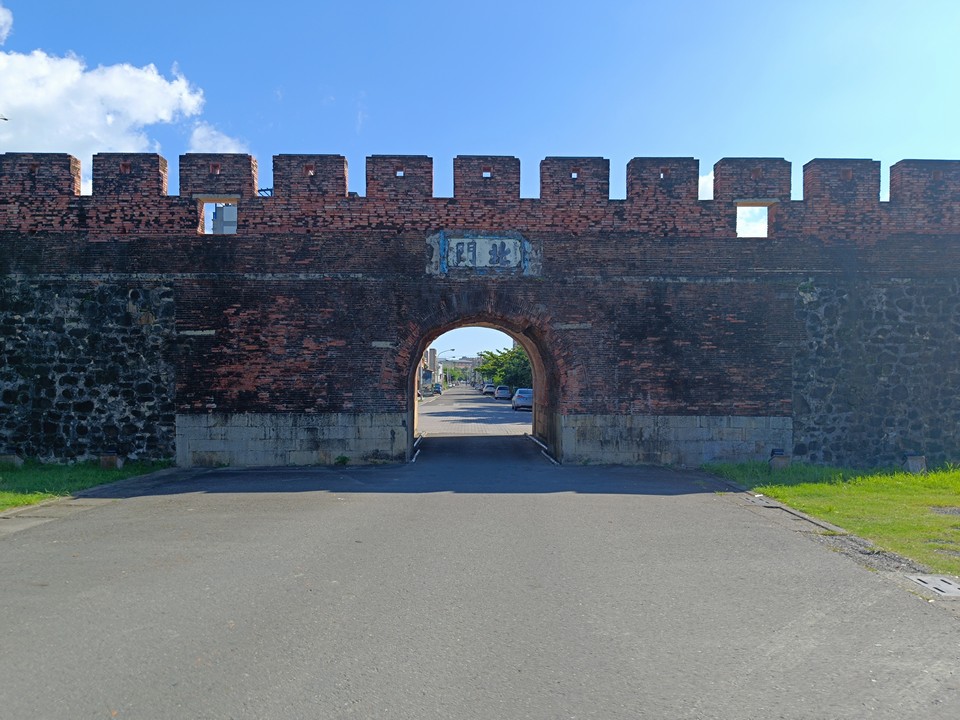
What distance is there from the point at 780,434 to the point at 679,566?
844 cm

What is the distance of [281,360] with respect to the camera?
45.3 ft

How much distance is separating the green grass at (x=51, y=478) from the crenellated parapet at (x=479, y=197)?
15.1ft

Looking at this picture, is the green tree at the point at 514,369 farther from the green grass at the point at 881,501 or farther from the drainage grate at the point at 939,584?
the drainage grate at the point at 939,584

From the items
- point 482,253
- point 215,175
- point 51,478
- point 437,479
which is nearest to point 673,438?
point 437,479

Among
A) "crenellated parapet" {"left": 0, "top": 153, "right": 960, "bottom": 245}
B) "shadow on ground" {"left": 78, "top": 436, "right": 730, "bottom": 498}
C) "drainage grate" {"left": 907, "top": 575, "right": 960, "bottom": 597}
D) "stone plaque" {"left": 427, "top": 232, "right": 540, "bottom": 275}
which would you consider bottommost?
"shadow on ground" {"left": 78, "top": 436, "right": 730, "bottom": 498}

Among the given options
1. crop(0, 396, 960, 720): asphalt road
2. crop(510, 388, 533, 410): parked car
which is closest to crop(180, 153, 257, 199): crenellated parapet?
crop(0, 396, 960, 720): asphalt road

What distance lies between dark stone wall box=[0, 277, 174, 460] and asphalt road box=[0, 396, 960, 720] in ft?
15.5

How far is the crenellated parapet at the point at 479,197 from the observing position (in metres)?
13.9

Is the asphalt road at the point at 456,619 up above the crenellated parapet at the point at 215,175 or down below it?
below

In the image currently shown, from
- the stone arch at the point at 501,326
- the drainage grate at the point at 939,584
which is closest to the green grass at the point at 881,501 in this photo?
the drainage grate at the point at 939,584

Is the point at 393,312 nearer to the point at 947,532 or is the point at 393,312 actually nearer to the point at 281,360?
the point at 281,360

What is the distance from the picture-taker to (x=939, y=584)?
602 cm

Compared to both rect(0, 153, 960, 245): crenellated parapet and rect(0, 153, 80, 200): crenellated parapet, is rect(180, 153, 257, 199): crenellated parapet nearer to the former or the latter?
rect(0, 153, 960, 245): crenellated parapet

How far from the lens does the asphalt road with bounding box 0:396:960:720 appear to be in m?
3.80
